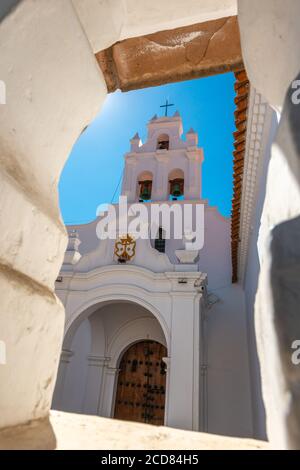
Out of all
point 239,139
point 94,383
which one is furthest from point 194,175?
point 94,383

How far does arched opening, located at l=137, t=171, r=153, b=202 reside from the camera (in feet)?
36.9

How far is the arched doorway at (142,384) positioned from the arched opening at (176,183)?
5.38 m

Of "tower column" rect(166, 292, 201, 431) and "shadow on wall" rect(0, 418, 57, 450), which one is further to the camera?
"tower column" rect(166, 292, 201, 431)

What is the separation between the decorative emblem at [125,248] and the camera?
7.45 metres

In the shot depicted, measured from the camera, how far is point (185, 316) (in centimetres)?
640

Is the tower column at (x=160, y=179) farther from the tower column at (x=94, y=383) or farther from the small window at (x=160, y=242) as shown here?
the tower column at (x=94, y=383)

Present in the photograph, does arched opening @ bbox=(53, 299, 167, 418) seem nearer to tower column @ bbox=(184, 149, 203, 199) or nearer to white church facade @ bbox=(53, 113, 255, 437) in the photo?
white church facade @ bbox=(53, 113, 255, 437)

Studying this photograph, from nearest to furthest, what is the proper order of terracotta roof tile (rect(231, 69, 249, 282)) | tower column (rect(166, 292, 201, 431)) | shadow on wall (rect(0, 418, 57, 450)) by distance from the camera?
shadow on wall (rect(0, 418, 57, 450)) < terracotta roof tile (rect(231, 69, 249, 282)) < tower column (rect(166, 292, 201, 431))

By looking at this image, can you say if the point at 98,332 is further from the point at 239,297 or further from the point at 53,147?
the point at 53,147

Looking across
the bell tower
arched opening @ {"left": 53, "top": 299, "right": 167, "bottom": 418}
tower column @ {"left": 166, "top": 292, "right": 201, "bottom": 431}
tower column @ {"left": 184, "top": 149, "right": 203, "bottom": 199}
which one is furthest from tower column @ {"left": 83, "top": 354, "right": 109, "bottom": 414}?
tower column @ {"left": 184, "top": 149, "right": 203, "bottom": 199}

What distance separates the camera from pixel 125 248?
7.61 m

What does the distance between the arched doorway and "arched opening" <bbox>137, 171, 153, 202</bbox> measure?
5317mm

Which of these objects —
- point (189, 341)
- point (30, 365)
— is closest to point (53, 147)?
point (30, 365)

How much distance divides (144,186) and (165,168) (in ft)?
3.57
